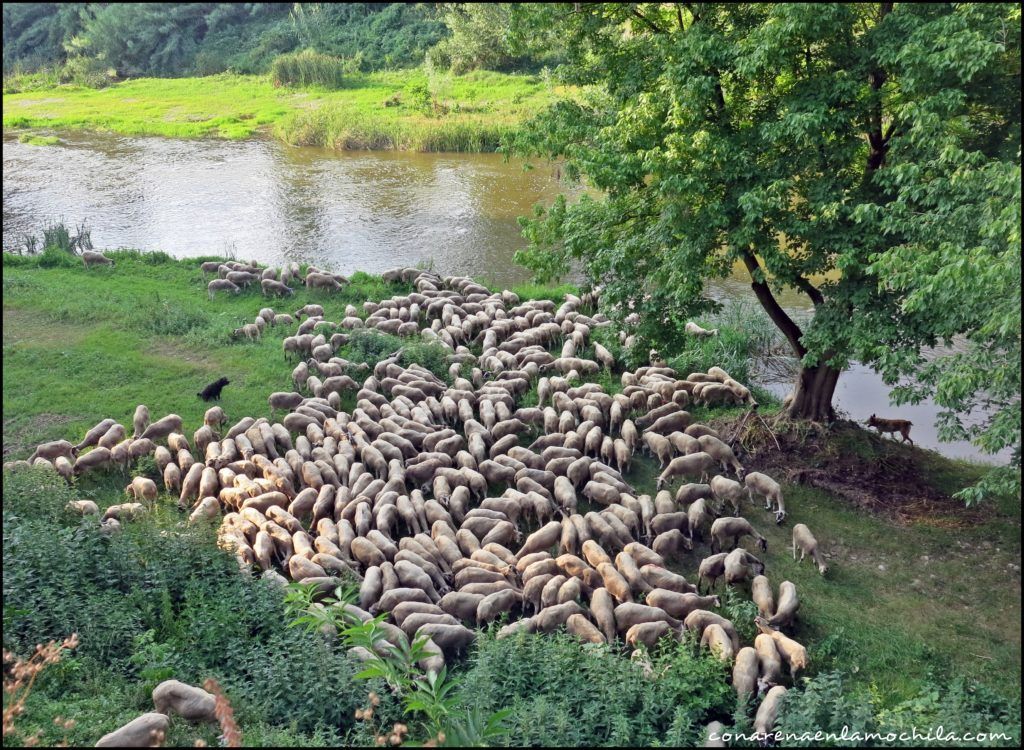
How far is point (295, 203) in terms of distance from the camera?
27641 millimetres

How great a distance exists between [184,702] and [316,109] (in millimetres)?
32878

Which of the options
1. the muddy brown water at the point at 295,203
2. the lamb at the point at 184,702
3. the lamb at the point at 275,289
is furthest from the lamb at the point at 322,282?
the lamb at the point at 184,702

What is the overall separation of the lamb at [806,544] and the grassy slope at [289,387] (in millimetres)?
129

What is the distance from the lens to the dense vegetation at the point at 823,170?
8.52 meters

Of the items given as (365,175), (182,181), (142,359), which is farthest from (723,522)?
(182,181)

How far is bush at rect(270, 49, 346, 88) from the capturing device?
38.6 meters

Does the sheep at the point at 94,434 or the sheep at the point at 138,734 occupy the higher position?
the sheep at the point at 94,434

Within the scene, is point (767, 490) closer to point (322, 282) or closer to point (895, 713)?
point (895, 713)

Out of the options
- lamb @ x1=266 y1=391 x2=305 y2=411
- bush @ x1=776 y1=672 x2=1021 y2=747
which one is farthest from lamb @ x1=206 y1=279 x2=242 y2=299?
bush @ x1=776 y1=672 x2=1021 y2=747

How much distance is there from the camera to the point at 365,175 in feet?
101

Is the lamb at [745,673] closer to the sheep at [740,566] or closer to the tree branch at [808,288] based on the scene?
the sheep at [740,566]

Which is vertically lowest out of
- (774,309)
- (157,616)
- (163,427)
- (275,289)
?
(157,616)

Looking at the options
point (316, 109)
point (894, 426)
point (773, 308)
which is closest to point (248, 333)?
point (773, 308)

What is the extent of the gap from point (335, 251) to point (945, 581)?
17557 mm
